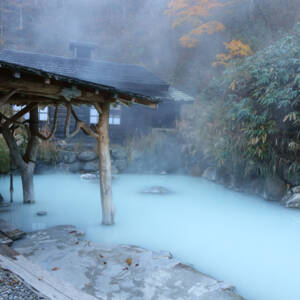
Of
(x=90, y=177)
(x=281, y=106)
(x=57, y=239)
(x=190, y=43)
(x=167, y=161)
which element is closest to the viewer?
(x=57, y=239)

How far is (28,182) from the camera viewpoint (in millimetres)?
5148

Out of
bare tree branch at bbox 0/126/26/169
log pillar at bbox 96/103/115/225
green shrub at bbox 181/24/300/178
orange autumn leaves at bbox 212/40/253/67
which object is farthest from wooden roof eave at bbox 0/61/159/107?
orange autumn leaves at bbox 212/40/253/67

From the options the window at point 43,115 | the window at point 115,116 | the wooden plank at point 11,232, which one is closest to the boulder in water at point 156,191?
the wooden plank at point 11,232

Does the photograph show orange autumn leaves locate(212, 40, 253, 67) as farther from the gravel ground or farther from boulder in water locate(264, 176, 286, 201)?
the gravel ground

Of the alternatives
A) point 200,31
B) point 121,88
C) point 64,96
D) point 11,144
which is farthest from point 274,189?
point 200,31

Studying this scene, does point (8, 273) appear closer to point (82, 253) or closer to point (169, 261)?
point (82, 253)

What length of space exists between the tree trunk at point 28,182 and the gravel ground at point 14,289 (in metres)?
3.13

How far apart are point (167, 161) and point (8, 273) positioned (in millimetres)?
8001

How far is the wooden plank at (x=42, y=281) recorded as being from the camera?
79.4 inches

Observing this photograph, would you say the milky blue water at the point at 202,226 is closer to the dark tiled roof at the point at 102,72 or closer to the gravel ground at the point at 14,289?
the gravel ground at the point at 14,289

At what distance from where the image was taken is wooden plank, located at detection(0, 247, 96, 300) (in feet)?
6.62

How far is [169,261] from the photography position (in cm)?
308

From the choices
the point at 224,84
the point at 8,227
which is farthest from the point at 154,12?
the point at 8,227

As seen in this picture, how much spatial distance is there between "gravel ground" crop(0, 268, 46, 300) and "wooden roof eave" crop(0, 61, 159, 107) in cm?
186
